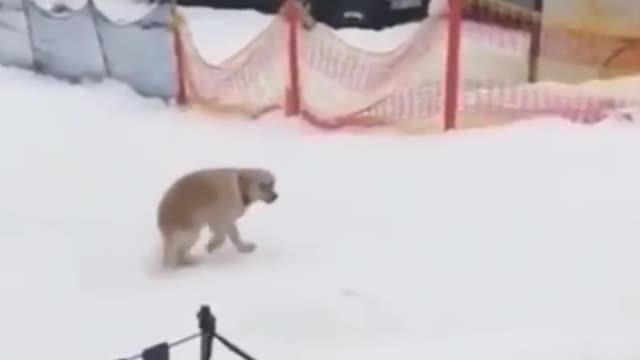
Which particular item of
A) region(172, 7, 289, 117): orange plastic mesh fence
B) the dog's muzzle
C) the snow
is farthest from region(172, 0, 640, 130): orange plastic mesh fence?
the dog's muzzle

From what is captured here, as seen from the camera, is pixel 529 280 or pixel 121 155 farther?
pixel 121 155

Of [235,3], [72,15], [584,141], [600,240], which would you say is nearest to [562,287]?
[600,240]

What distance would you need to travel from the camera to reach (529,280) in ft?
12.3

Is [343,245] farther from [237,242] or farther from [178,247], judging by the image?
[178,247]

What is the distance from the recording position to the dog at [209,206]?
4059 mm

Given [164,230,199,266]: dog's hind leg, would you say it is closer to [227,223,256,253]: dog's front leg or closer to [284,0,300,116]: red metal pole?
[227,223,256,253]: dog's front leg

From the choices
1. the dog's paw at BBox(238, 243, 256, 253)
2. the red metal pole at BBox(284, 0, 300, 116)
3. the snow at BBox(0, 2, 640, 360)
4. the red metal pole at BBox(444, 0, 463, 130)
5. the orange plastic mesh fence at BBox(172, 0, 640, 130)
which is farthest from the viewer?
the red metal pole at BBox(284, 0, 300, 116)

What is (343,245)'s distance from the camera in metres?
4.11

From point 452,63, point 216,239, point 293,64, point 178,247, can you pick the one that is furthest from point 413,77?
point 178,247

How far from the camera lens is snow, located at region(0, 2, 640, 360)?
341 centimetres

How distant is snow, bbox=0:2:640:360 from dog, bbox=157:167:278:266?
0.07 metres

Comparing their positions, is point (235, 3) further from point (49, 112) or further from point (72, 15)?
point (49, 112)

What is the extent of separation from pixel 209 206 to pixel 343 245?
1.46ft

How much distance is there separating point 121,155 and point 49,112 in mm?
A: 1011
